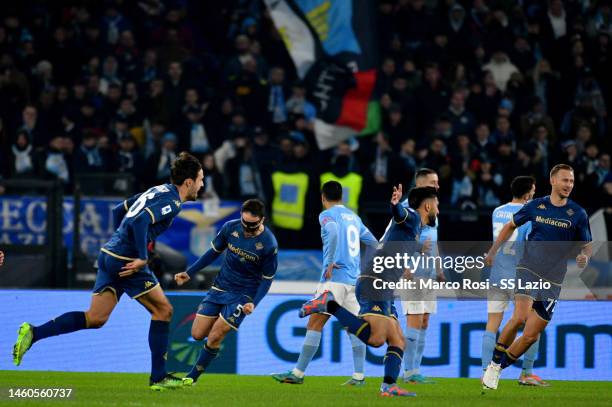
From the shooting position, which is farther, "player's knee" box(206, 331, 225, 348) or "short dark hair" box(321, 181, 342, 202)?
"short dark hair" box(321, 181, 342, 202)

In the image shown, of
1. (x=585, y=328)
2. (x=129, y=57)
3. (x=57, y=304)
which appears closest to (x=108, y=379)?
(x=57, y=304)

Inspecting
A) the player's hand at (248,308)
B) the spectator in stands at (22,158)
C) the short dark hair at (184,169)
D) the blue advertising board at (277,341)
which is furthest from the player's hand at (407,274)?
the spectator in stands at (22,158)

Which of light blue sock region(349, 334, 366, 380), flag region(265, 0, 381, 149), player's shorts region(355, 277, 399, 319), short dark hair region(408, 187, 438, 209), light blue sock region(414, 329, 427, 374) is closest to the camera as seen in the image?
player's shorts region(355, 277, 399, 319)

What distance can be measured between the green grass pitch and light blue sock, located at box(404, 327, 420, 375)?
35cm

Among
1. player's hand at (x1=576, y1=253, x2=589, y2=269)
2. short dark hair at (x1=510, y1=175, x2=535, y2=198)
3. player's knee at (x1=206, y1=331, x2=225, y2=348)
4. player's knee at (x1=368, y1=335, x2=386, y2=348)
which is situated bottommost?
player's knee at (x1=206, y1=331, x2=225, y2=348)

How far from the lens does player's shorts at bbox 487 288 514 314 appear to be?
43.5ft

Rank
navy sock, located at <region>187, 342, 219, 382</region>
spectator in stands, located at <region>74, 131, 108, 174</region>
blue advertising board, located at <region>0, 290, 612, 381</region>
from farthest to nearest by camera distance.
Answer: spectator in stands, located at <region>74, 131, 108, 174</region>, blue advertising board, located at <region>0, 290, 612, 381</region>, navy sock, located at <region>187, 342, 219, 382</region>

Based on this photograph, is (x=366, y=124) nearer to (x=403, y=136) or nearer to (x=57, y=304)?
(x=403, y=136)

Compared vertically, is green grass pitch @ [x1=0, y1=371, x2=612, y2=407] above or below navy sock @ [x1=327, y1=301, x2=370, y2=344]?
below

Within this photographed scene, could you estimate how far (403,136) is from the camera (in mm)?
19281

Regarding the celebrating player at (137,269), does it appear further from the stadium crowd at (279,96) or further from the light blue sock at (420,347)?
the stadium crowd at (279,96)

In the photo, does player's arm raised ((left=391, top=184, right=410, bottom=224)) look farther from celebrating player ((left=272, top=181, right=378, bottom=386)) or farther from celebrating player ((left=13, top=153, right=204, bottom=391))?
celebrating player ((left=13, top=153, right=204, bottom=391))

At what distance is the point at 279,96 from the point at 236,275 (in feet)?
27.0

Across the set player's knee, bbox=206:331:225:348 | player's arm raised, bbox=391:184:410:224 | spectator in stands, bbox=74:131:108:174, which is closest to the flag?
spectator in stands, bbox=74:131:108:174
